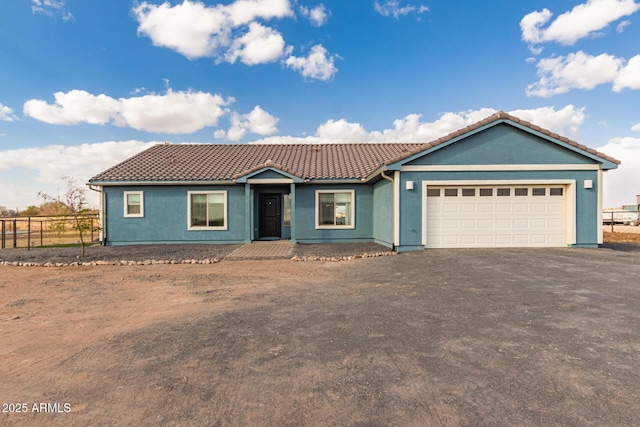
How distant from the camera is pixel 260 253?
10.8m

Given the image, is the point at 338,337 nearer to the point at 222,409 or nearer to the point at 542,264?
the point at 222,409

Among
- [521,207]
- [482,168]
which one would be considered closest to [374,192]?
[482,168]

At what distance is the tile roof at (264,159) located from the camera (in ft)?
42.8

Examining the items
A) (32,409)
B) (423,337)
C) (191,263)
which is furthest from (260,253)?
(32,409)

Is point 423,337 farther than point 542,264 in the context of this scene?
No

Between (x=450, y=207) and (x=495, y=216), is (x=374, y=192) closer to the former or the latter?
(x=450, y=207)

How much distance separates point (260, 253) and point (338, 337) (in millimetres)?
7278

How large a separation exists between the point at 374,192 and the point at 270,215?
4759 millimetres

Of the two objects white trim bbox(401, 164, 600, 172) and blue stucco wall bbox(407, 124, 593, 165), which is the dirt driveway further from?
blue stucco wall bbox(407, 124, 593, 165)

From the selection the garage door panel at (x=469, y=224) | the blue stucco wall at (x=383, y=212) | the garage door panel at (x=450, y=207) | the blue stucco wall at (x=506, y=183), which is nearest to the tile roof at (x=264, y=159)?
the blue stucco wall at (x=383, y=212)

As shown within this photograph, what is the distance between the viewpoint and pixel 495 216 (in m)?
11.3

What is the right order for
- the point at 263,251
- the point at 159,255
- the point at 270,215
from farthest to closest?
the point at 270,215, the point at 263,251, the point at 159,255

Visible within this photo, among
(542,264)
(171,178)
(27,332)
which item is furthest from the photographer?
(171,178)

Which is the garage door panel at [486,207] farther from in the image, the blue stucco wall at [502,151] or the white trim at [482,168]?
the blue stucco wall at [502,151]
